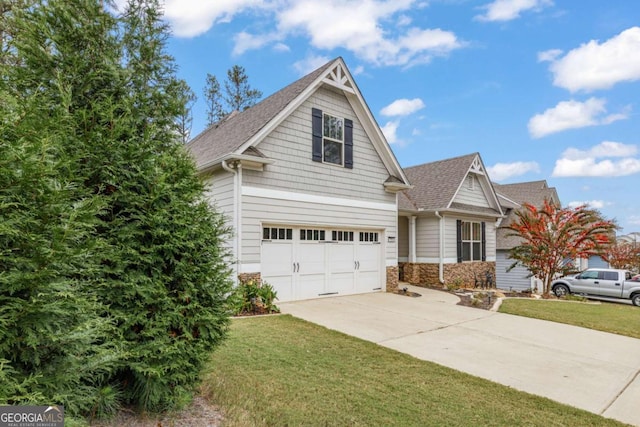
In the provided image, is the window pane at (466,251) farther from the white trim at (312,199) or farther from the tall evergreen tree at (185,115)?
the tall evergreen tree at (185,115)

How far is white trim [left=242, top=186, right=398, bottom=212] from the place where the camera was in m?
9.78

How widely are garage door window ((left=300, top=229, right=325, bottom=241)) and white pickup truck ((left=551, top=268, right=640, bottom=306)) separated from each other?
12.8 meters

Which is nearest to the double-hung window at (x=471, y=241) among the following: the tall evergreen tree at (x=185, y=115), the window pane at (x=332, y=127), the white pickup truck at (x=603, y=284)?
the white pickup truck at (x=603, y=284)

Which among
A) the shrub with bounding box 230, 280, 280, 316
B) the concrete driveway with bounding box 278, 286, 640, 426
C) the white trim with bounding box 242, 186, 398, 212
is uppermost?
the white trim with bounding box 242, 186, 398, 212

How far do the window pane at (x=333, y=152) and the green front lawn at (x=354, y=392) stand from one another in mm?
6756

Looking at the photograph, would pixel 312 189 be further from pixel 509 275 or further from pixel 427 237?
pixel 509 275

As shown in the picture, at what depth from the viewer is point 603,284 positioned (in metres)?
15.6

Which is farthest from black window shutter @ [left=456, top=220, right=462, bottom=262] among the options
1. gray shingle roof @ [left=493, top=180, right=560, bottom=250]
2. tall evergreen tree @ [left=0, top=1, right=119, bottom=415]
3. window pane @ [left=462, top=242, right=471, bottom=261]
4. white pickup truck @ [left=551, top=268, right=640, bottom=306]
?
tall evergreen tree @ [left=0, top=1, right=119, bottom=415]

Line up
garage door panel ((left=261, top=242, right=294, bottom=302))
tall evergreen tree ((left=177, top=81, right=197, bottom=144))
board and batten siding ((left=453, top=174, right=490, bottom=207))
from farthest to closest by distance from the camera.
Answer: board and batten siding ((left=453, top=174, right=490, bottom=207))
garage door panel ((left=261, top=242, right=294, bottom=302))
tall evergreen tree ((left=177, top=81, right=197, bottom=144))

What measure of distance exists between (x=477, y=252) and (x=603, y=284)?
5.18m

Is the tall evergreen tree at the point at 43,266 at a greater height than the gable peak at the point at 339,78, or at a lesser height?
lesser

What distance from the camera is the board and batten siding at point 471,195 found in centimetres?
1666

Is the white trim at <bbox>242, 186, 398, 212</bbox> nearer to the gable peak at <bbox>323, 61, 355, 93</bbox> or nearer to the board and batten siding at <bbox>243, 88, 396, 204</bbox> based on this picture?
the board and batten siding at <bbox>243, 88, 396, 204</bbox>

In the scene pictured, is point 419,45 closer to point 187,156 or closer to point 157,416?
point 187,156
